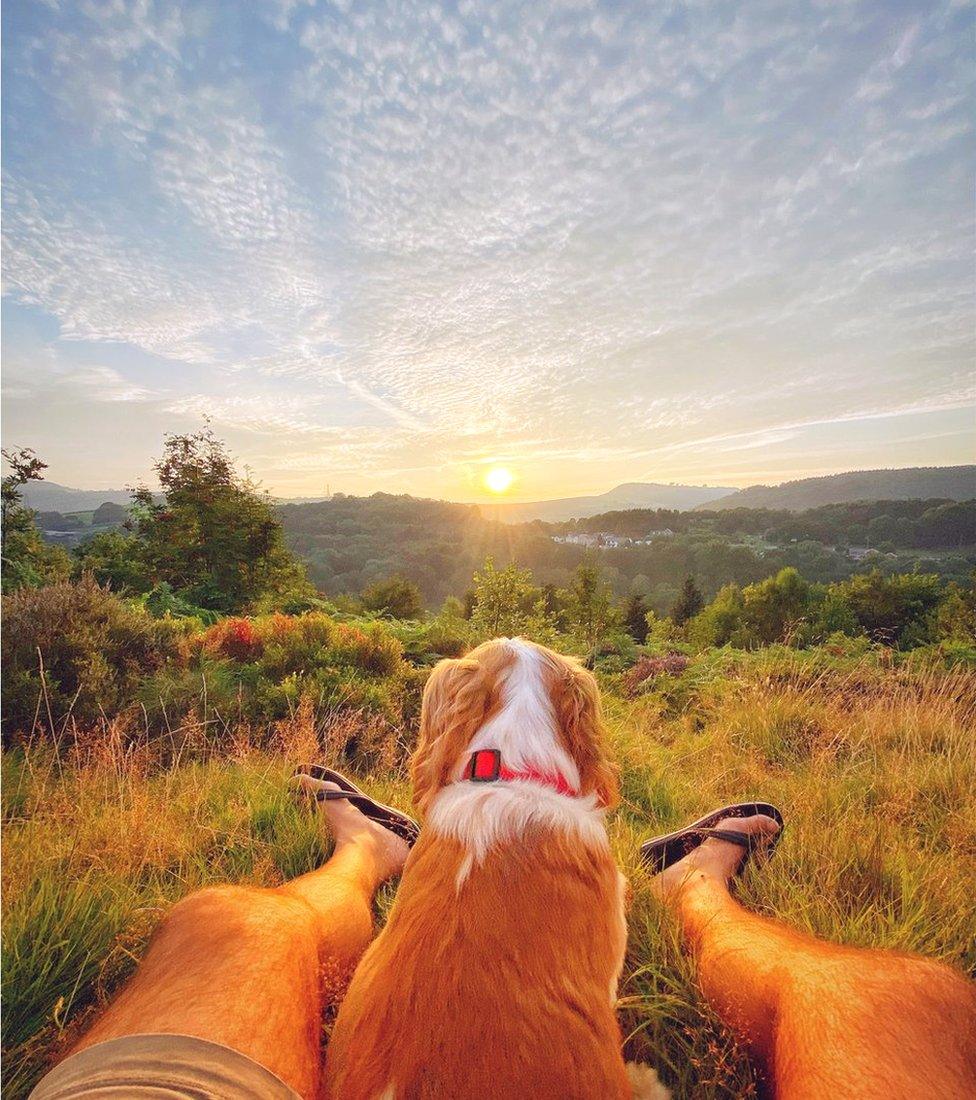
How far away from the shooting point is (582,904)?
1.56m

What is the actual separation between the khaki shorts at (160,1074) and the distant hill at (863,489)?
13012 cm

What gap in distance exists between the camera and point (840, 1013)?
1.50 m

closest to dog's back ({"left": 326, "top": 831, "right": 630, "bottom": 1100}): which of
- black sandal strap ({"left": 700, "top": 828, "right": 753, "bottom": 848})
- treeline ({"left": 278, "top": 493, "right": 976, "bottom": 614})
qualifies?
black sandal strap ({"left": 700, "top": 828, "right": 753, "bottom": 848})

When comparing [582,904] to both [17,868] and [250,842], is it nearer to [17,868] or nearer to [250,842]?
[250,842]

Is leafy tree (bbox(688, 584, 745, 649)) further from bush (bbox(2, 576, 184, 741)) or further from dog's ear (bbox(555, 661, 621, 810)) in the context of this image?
dog's ear (bbox(555, 661, 621, 810))

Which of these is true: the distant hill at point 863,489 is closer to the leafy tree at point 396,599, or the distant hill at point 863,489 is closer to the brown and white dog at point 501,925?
the leafy tree at point 396,599

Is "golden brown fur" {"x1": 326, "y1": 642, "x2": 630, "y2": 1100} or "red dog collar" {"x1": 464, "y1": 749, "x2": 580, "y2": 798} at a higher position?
"red dog collar" {"x1": 464, "y1": 749, "x2": 580, "y2": 798}

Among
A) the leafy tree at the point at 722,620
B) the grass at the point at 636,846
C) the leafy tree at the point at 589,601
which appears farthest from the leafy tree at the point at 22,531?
the leafy tree at the point at 722,620

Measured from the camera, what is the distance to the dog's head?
1.93 m

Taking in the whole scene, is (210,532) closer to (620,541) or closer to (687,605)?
(687,605)

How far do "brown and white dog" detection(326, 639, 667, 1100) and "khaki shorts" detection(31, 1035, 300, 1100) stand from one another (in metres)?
0.22

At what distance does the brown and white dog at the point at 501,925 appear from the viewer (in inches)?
47.2

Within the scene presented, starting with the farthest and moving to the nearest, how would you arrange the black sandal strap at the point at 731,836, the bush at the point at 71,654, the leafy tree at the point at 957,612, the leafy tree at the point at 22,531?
1. the leafy tree at the point at 957,612
2. the leafy tree at the point at 22,531
3. the bush at the point at 71,654
4. the black sandal strap at the point at 731,836

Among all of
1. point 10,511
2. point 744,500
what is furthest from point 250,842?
point 744,500
